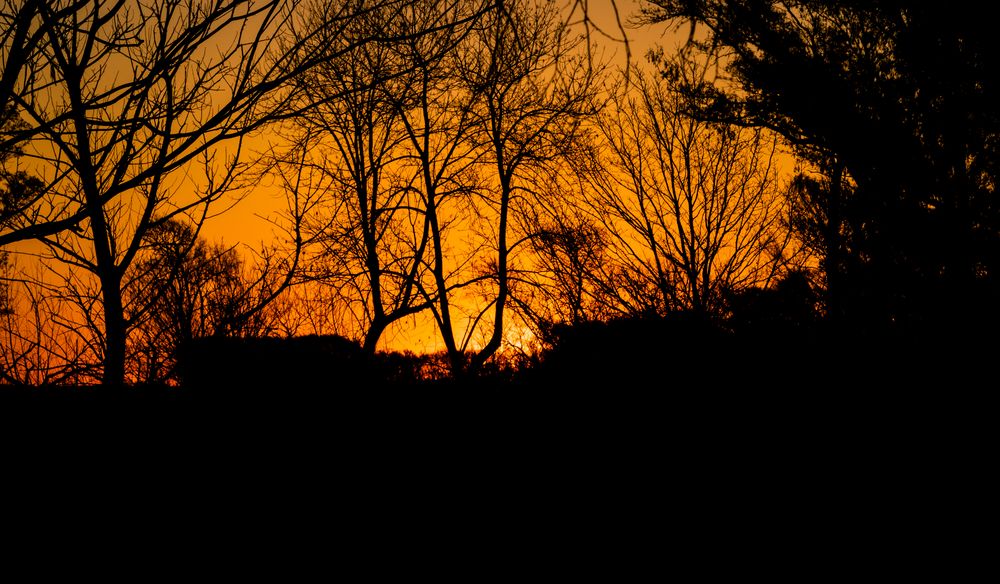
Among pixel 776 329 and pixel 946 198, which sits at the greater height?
pixel 946 198

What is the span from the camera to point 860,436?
5258 mm

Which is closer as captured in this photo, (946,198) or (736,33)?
(736,33)

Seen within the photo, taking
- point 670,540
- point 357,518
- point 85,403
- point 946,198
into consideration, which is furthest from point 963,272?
point 85,403

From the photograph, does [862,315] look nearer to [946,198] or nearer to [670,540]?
[946,198]

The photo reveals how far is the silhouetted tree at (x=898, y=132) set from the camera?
306 inches

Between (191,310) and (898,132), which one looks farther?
(191,310)

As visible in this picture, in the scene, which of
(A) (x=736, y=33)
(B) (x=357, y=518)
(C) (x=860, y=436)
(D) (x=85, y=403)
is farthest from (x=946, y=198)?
(D) (x=85, y=403)

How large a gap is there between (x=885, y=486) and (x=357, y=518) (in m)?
3.47

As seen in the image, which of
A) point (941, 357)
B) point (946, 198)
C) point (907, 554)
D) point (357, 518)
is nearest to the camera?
point (907, 554)

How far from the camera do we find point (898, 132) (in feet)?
27.8

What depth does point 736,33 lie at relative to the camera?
7.59m

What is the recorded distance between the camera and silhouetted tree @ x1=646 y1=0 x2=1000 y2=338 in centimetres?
777

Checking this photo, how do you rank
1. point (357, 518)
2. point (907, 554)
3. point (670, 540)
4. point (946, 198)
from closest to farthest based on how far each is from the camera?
point (907, 554)
point (670, 540)
point (357, 518)
point (946, 198)

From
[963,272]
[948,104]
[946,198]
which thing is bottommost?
[963,272]
